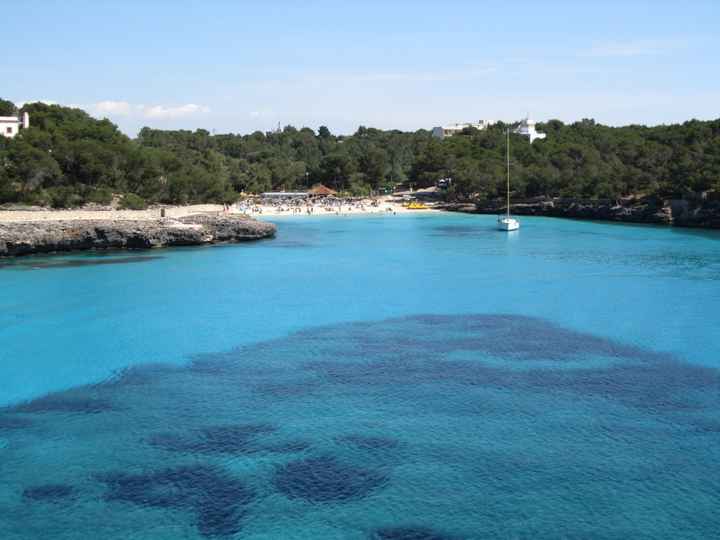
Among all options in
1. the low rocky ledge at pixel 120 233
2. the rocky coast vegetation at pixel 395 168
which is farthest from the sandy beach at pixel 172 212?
the rocky coast vegetation at pixel 395 168

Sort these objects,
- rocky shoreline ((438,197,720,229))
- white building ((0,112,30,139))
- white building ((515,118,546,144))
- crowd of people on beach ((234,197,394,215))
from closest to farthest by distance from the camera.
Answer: rocky shoreline ((438,197,720,229))
white building ((0,112,30,139))
crowd of people on beach ((234,197,394,215))
white building ((515,118,546,144))

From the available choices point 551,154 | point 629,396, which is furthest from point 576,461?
point 551,154

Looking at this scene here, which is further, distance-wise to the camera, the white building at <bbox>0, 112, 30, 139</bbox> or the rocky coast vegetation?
the white building at <bbox>0, 112, 30, 139</bbox>

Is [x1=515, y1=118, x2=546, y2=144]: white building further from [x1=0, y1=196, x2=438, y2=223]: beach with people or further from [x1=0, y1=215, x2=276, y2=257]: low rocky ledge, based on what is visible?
[x1=0, y1=215, x2=276, y2=257]: low rocky ledge

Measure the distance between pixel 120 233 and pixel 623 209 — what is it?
55060 mm

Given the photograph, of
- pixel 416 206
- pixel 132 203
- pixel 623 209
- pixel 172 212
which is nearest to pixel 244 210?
pixel 416 206

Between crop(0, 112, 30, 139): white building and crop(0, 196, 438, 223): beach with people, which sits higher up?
crop(0, 112, 30, 139): white building

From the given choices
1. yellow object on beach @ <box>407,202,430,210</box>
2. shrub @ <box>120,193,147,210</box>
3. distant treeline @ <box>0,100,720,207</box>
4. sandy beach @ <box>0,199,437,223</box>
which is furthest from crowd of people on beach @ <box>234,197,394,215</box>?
shrub @ <box>120,193,147,210</box>

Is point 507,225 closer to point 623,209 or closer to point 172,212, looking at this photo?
point 623,209

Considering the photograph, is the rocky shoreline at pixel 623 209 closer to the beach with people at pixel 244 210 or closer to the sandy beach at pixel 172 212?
the beach with people at pixel 244 210

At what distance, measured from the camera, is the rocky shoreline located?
237 ft

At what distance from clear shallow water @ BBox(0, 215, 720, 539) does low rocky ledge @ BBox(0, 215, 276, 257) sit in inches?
436

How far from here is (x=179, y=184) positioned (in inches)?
2746

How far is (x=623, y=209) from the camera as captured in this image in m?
81.7
